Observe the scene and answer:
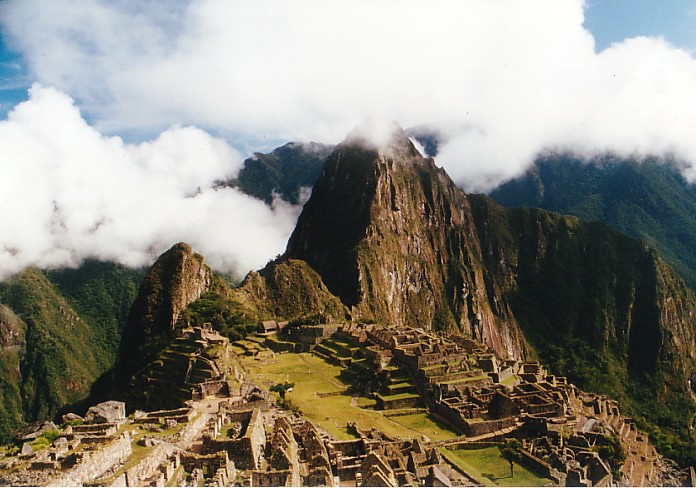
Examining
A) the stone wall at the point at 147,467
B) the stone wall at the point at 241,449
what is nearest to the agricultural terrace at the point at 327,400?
the stone wall at the point at 241,449

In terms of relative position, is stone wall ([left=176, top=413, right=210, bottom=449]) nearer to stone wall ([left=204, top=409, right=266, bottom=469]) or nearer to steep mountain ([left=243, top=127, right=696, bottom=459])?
stone wall ([left=204, top=409, right=266, bottom=469])

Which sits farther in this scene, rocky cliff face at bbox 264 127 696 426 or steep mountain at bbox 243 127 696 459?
rocky cliff face at bbox 264 127 696 426

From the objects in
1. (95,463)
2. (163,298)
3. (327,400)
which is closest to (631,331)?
(163,298)

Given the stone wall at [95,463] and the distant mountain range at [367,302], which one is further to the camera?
the distant mountain range at [367,302]

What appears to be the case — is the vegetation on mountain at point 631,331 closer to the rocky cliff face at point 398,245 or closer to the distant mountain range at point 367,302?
the distant mountain range at point 367,302

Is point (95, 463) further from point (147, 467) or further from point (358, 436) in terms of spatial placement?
point (358, 436)

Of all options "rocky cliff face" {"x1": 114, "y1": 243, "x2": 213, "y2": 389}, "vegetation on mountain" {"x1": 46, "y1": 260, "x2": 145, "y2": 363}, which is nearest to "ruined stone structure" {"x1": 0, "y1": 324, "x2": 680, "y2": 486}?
"rocky cliff face" {"x1": 114, "y1": 243, "x2": 213, "y2": 389}

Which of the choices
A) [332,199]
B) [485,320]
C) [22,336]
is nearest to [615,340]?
[485,320]
